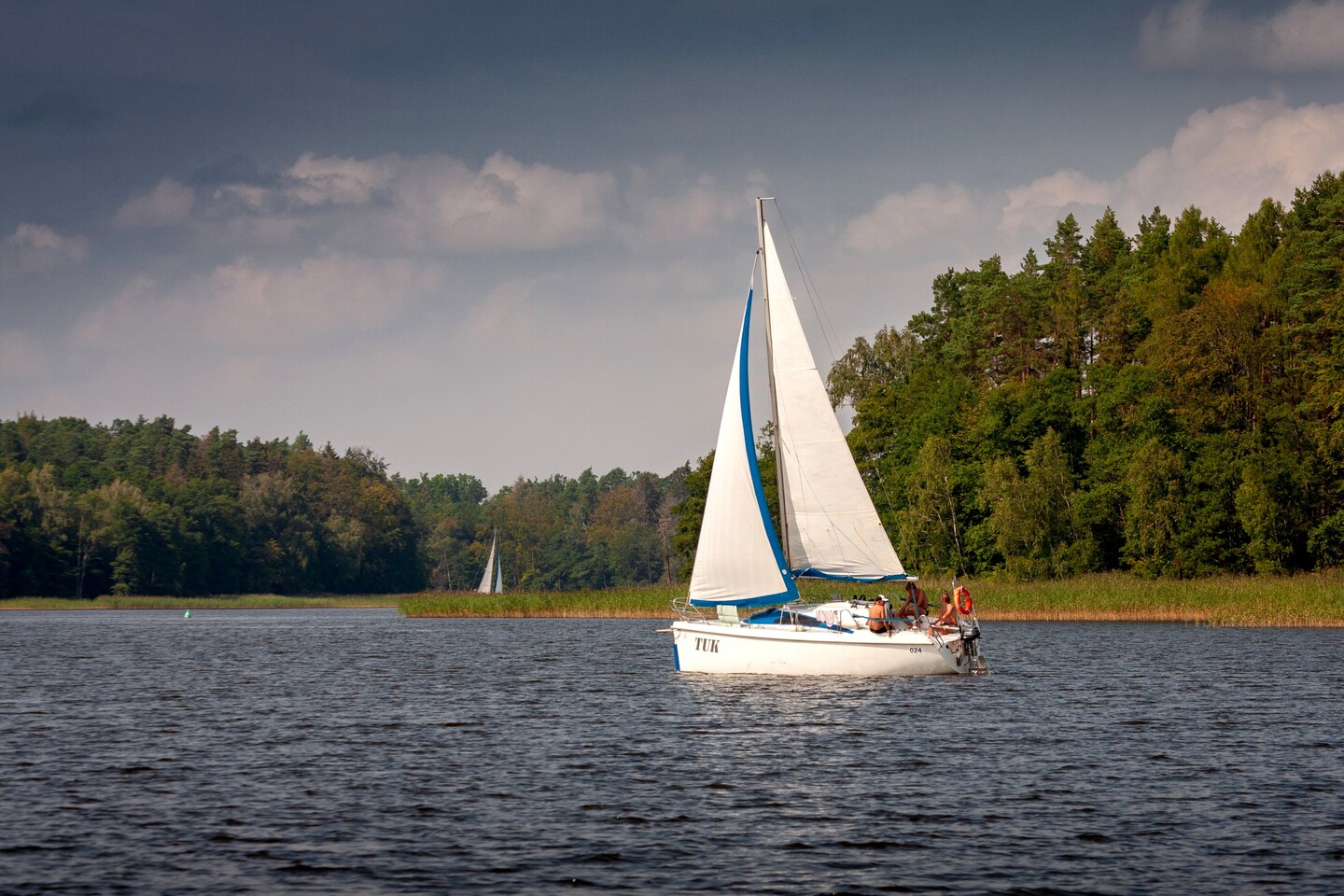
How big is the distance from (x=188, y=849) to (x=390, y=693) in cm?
2274

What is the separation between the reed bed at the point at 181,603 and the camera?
149625 millimetres

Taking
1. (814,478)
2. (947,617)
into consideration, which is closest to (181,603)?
(814,478)

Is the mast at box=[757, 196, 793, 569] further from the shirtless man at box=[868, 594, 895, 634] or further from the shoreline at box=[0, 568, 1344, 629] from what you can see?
the shoreline at box=[0, 568, 1344, 629]

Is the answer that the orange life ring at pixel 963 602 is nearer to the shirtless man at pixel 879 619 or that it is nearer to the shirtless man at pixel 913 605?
the shirtless man at pixel 913 605

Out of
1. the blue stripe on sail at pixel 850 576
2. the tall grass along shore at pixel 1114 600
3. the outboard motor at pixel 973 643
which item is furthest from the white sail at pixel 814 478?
the tall grass along shore at pixel 1114 600

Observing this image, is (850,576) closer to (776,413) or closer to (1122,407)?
(776,413)

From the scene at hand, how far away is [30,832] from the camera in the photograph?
1998 cm

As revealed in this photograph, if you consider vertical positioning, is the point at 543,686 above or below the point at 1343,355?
below

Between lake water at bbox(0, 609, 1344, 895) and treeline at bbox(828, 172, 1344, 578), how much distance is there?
42555 mm

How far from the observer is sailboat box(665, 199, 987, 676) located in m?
40.4

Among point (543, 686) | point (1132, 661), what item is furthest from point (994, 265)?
point (543, 686)

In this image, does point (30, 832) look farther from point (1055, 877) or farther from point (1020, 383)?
point (1020, 383)

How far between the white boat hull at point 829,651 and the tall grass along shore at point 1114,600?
1339 centimetres

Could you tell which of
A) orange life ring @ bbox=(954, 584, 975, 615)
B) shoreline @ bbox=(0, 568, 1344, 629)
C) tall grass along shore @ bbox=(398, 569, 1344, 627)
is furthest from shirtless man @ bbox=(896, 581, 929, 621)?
tall grass along shore @ bbox=(398, 569, 1344, 627)
